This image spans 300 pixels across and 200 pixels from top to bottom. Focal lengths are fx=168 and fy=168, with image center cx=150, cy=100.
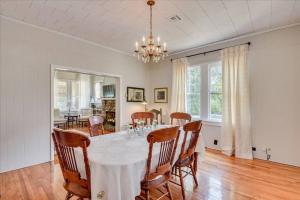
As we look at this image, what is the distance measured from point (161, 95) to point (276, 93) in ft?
10.1

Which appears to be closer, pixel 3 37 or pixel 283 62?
pixel 3 37

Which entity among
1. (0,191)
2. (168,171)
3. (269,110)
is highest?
(269,110)

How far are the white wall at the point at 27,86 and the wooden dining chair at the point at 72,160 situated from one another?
2159mm

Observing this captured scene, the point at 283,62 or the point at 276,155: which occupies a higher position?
the point at 283,62

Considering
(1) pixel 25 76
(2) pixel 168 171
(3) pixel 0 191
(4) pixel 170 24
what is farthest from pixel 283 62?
(3) pixel 0 191

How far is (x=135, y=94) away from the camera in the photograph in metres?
5.43

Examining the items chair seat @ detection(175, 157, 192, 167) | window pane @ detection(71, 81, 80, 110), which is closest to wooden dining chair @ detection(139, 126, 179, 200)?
chair seat @ detection(175, 157, 192, 167)

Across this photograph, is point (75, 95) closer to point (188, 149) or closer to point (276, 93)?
point (188, 149)

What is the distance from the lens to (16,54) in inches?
122

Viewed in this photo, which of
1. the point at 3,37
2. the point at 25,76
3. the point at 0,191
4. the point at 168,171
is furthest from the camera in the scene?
the point at 25,76

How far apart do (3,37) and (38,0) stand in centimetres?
112

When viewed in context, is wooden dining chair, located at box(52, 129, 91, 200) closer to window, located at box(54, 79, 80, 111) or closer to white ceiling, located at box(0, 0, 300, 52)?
white ceiling, located at box(0, 0, 300, 52)

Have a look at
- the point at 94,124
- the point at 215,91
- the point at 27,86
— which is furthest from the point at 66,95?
the point at 215,91

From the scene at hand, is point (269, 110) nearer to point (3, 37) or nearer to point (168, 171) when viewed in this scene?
point (168, 171)
